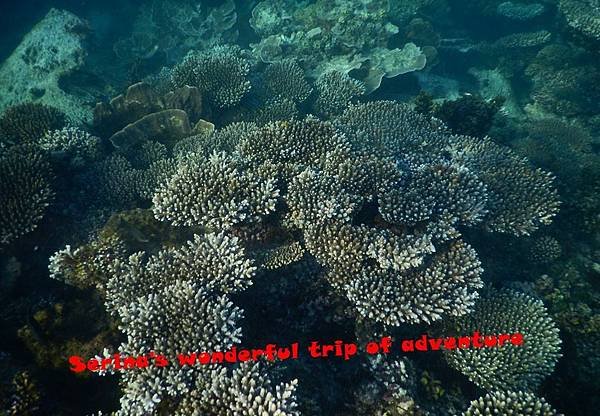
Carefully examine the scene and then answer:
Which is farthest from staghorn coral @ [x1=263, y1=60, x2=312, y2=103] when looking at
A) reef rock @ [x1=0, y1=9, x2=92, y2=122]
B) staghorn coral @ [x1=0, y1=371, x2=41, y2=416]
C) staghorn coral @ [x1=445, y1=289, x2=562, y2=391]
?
staghorn coral @ [x1=0, y1=371, x2=41, y2=416]

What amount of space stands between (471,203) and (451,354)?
6.60 ft

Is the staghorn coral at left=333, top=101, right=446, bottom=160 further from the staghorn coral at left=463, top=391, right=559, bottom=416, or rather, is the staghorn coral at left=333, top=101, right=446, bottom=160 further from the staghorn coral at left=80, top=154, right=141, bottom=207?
the staghorn coral at left=80, top=154, right=141, bottom=207

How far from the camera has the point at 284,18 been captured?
45.8 ft

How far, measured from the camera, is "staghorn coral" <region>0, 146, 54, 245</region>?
4957 mm

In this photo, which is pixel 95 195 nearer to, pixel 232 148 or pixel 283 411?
pixel 232 148

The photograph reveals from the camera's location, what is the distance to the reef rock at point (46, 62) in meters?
10.6

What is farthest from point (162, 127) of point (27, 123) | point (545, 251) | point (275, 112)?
point (545, 251)

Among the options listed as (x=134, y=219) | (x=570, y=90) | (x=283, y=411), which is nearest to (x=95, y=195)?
(x=134, y=219)

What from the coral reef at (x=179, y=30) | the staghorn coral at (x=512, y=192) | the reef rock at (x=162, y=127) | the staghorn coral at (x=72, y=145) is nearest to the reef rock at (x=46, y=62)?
the coral reef at (x=179, y=30)

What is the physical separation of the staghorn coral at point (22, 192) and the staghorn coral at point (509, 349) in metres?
5.72

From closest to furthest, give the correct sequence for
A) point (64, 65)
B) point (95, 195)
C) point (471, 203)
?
point (471, 203)
point (95, 195)
point (64, 65)

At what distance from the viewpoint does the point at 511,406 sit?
400 cm

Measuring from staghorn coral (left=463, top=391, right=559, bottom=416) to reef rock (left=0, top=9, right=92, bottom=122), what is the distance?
36.5 ft

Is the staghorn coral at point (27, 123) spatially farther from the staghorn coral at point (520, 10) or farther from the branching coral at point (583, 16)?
the staghorn coral at point (520, 10)
